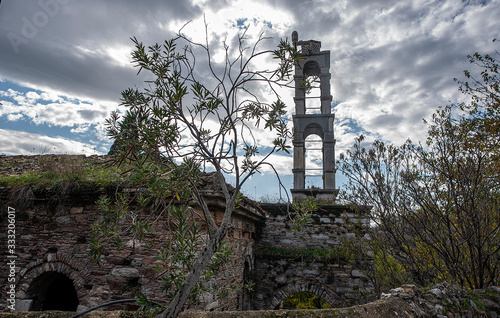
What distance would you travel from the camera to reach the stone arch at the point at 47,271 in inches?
173

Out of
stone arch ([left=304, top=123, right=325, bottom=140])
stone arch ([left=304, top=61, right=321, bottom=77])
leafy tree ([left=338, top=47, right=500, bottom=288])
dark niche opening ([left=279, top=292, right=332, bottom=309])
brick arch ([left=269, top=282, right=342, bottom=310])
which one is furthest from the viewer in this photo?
dark niche opening ([left=279, top=292, right=332, bottom=309])

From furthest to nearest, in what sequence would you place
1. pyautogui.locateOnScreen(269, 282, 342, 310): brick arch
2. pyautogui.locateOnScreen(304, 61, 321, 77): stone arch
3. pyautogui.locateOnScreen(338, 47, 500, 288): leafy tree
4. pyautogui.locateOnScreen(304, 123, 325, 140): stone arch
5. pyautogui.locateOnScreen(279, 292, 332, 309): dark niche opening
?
pyautogui.locateOnScreen(279, 292, 332, 309): dark niche opening, pyautogui.locateOnScreen(304, 123, 325, 140): stone arch, pyautogui.locateOnScreen(304, 61, 321, 77): stone arch, pyautogui.locateOnScreen(269, 282, 342, 310): brick arch, pyautogui.locateOnScreen(338, 47, 500, 288): leafy tree

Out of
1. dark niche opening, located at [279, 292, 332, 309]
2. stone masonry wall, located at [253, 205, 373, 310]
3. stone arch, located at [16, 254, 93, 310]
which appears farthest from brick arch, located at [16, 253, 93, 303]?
dark niche opening, located at [279, 292, 332, 309]

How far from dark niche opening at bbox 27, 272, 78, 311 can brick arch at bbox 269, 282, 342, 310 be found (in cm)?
477

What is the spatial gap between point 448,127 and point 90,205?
6228 mm

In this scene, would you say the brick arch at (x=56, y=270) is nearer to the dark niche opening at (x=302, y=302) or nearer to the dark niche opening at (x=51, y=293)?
the dark niche opening at (x=51, y=293)

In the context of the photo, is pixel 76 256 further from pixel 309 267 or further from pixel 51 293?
pixel 309 267

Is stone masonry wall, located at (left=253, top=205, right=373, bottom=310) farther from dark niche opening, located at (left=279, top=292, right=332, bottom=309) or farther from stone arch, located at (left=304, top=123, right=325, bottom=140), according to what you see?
dark niche opening, located at (left=279, top=292, right=332, bottom=309)

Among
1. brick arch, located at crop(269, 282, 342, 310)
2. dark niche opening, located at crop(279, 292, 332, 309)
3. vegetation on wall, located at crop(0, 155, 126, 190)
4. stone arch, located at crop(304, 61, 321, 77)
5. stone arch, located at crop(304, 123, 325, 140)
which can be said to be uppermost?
stone arch, located at crop(304, 61, 321, 77)

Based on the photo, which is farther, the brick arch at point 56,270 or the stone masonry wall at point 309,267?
the stone masonry wall at point 309,267

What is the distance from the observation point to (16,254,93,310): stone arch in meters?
4.39

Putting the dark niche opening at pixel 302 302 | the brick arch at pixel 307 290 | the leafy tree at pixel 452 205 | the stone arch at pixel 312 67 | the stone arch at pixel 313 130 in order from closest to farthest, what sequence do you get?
the leafy tree at pixel 452 205, the brick arch at pixel 307 290, the stone arch at pixel 312 67, the stone arch at pixel 313 130, the dark niche opening at pixel 302 302

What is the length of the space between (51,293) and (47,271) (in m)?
1.17

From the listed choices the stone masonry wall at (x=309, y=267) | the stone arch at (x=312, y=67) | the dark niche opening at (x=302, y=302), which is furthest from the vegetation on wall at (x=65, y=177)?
the dark niche opening at (x=302, y=302)
